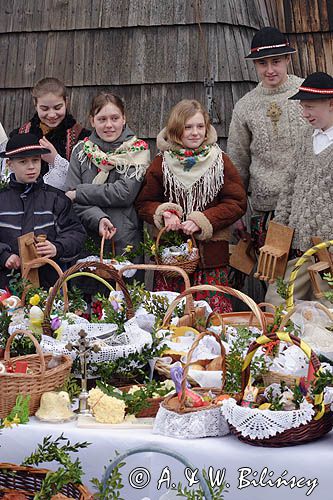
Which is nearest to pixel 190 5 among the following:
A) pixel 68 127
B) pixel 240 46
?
pixel 240 46

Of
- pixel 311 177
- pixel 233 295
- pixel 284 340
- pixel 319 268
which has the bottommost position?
pixel 284 340

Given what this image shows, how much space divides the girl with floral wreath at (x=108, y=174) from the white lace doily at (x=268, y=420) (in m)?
2.44

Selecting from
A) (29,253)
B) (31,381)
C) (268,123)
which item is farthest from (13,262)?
(268,123)

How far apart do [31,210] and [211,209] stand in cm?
99

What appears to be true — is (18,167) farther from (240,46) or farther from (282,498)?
(282,498)

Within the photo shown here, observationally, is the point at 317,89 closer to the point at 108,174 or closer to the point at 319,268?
the point at 319,268

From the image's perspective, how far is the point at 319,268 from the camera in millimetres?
4762

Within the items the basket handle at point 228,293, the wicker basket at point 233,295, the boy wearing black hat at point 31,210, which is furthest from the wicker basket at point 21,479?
the boy wearing black hat at point 31,210

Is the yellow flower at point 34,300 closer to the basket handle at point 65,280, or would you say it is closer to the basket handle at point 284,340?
the basket handle at point 65,280

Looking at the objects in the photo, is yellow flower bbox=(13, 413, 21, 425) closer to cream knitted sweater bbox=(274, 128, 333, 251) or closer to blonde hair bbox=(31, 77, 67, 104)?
cream knitted sweater bbox=(274, 128, 333, 251)

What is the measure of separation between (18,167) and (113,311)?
4.75ft

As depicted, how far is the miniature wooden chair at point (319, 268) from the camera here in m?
4.77

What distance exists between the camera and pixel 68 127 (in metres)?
5.72

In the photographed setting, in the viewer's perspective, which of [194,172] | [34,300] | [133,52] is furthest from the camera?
[133,52]
